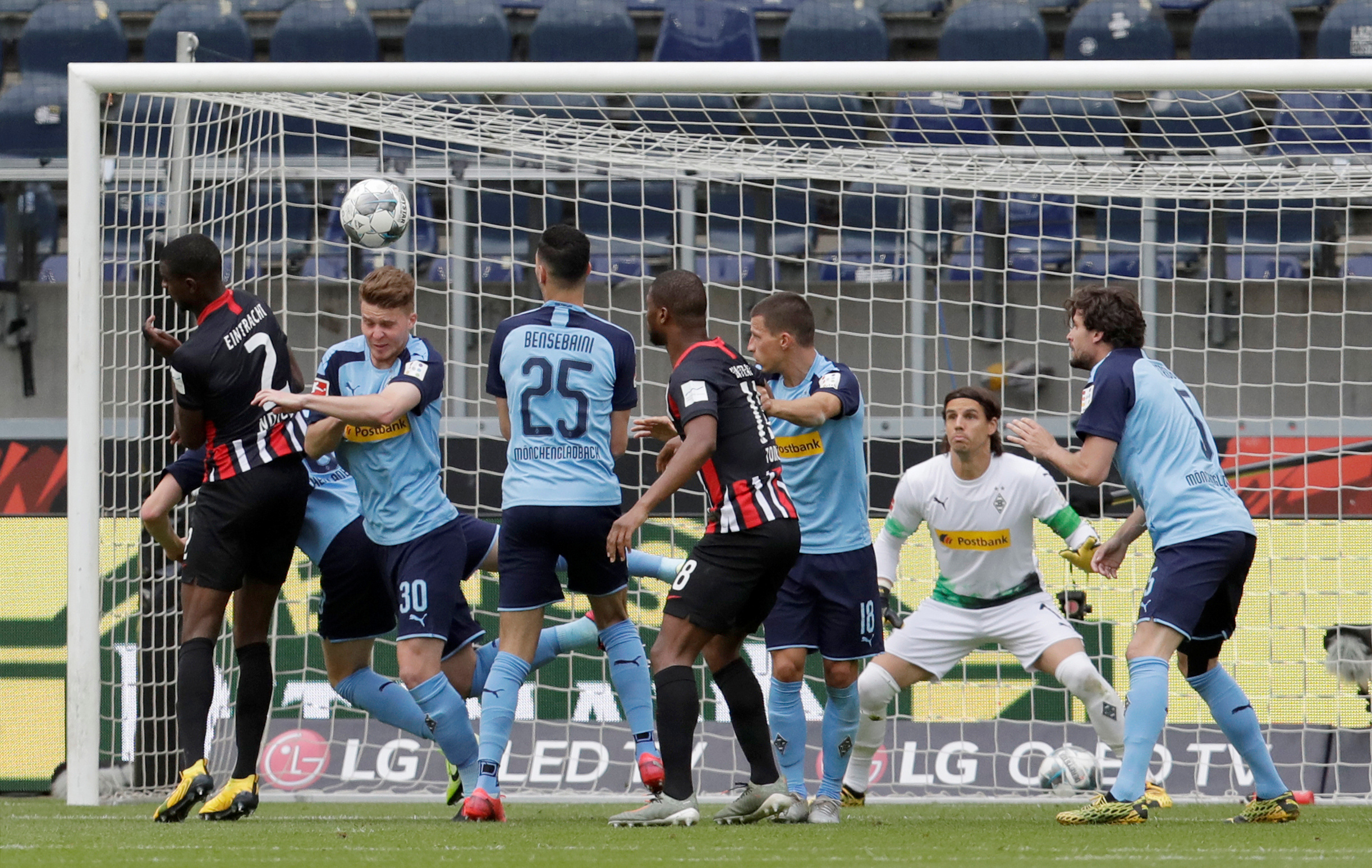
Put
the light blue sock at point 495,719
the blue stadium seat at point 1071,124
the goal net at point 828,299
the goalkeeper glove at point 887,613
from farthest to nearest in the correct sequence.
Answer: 1. the blue stadium seat at point 1071,124
2. the goal net at point 828,299
3. the goalkeeper glove at point 887,613
4. the light blue sock at point 495,719

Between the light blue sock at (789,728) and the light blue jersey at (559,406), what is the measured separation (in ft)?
3.13

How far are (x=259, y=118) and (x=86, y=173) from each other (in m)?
1.46

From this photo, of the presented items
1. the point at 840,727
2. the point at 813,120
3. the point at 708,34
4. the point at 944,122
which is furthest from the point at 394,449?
the point at 708,34

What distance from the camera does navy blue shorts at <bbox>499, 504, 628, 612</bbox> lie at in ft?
16.3

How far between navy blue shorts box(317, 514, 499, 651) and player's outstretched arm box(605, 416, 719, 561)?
34.6 inches

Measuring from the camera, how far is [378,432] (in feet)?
16.9

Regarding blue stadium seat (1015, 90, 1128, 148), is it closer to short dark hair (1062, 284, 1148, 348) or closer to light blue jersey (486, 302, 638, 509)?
short dark hair (1062, 284, 1148, 348)

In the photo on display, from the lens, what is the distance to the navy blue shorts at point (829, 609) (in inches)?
212

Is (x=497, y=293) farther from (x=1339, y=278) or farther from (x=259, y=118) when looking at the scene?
(x=1339, y=278)

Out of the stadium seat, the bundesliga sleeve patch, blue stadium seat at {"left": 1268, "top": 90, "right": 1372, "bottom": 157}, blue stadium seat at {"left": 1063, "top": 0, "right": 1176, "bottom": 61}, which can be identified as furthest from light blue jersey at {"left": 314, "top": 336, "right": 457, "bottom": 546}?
blue stadium seat at {"left": 1063, "top": 0, "right": 1176, "bottom": 61}

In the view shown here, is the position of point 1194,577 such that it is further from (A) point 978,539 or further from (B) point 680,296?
(B) point 680,296

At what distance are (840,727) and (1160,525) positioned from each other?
53.7 inches

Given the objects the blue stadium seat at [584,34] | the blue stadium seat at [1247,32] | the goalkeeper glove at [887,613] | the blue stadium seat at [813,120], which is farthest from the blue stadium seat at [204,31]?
the goalkeeper glove at [887,613]

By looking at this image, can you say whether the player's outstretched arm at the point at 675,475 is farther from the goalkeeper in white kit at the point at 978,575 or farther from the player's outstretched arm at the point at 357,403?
the goalkeeper in white kit at the point at 978,575
